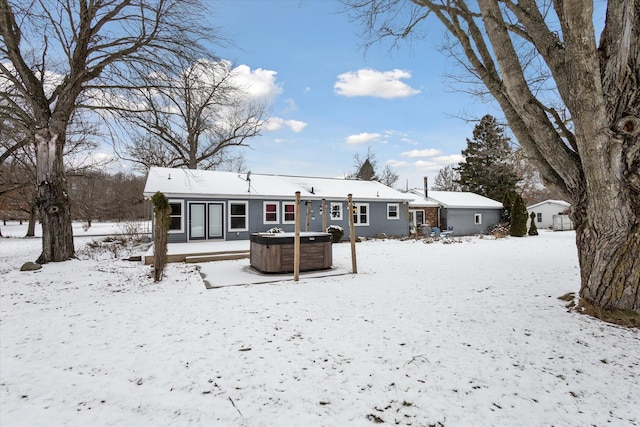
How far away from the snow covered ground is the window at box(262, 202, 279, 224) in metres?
9.47

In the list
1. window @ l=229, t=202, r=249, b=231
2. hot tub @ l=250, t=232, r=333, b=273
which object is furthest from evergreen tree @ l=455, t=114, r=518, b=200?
hot tub @ l=250, t=232, r=333, b=273

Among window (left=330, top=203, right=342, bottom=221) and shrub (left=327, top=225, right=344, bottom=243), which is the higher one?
window (left=330, top=203, right=342, bottom=221)

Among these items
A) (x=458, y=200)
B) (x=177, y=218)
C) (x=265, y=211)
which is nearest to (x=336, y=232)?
(x=265, y=211)

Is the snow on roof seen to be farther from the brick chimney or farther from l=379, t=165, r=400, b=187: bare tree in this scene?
l=379, t=165, r=400, b=187: bare tree

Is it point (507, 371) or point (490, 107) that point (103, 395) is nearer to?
point (507, 371)

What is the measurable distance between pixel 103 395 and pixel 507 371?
3.51 m

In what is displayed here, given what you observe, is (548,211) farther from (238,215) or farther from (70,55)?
(70,55)

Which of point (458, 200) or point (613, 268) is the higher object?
point (458, 200)

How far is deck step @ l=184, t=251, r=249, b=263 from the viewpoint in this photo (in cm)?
968

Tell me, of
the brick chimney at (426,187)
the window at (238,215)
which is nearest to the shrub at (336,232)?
the window at (238,215)

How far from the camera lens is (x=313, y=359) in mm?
3178

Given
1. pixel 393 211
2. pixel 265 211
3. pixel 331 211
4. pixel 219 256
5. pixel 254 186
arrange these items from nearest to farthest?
pixel 219 256 → pixel 265 211 → pixel 254 186 → pixel 331 211 → pixel 393 211

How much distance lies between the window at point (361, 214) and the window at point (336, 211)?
0.98 metres

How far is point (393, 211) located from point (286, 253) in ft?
39.6
